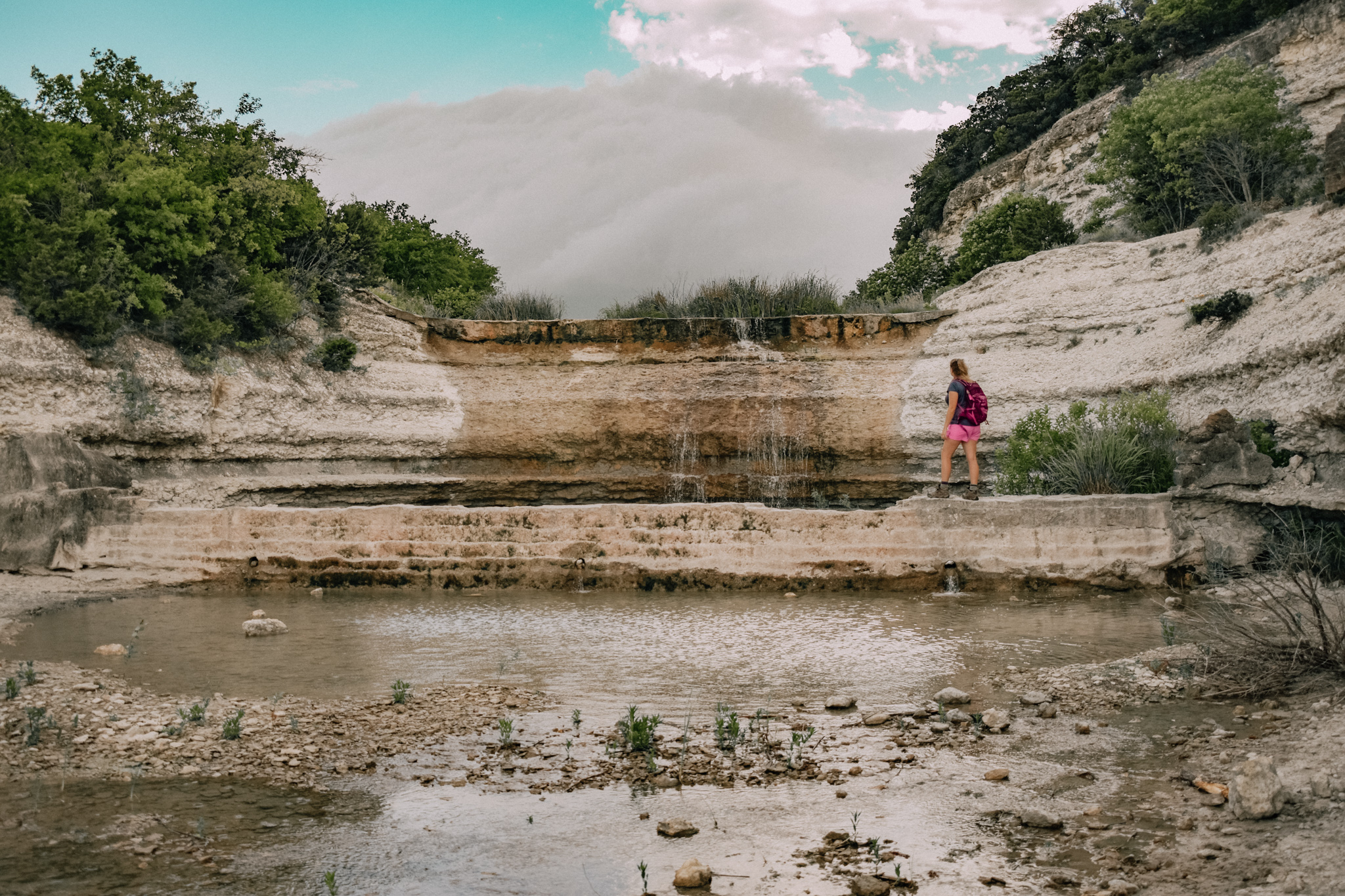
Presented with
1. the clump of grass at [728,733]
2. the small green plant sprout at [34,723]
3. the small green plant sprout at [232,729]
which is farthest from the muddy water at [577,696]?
the small green plant sprout at [34,723]

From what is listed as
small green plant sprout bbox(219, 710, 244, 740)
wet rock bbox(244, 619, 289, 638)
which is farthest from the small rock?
wet rock bbox(244, 619, 289, 638)

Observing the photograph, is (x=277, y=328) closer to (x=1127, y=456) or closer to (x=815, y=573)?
(x=815, y=573)

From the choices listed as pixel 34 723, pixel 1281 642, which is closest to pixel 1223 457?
pixel 1281 642

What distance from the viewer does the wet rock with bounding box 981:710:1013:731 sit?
16.0 feet

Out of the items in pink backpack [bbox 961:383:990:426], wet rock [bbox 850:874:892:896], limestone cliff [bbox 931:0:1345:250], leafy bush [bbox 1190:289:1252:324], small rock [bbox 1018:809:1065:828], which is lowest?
wet rock [bbox 850:874:892:896]

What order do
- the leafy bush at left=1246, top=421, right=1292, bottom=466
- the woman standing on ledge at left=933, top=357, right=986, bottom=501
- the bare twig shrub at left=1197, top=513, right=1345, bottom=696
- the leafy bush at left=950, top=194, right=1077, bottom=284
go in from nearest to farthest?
the bare twig shrub at left=1197, top=513, right=1345, bottom=696, the leafy bush at left=1246, top=421, right=1292, bottom=466, the woman standing on ledge at left=933, top=357, right=986, bottom=501, the leafy bush at left=950, top=194, right=1077, bottom=284

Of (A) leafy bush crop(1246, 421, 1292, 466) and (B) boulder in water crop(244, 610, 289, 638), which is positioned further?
(A) leafy bush crop(1246, 421, 1292, 466)

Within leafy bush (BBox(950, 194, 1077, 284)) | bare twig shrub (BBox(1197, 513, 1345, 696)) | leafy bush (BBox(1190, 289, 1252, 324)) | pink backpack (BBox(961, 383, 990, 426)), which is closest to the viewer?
bare twig shrub (BBox(1197, 513, 1345, 696))

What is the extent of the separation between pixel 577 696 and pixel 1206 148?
19.2 m

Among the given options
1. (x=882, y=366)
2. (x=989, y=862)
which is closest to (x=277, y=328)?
(x=882, y=366)

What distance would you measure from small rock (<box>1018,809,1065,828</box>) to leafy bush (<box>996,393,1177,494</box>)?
27.7 ft

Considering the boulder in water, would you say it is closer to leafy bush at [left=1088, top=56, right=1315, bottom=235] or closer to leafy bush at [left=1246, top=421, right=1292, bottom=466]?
leafy bush at [left=1246, top=421, right=1292, bottom=466]

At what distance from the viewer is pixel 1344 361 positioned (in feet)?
32.6

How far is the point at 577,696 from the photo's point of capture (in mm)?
5840
